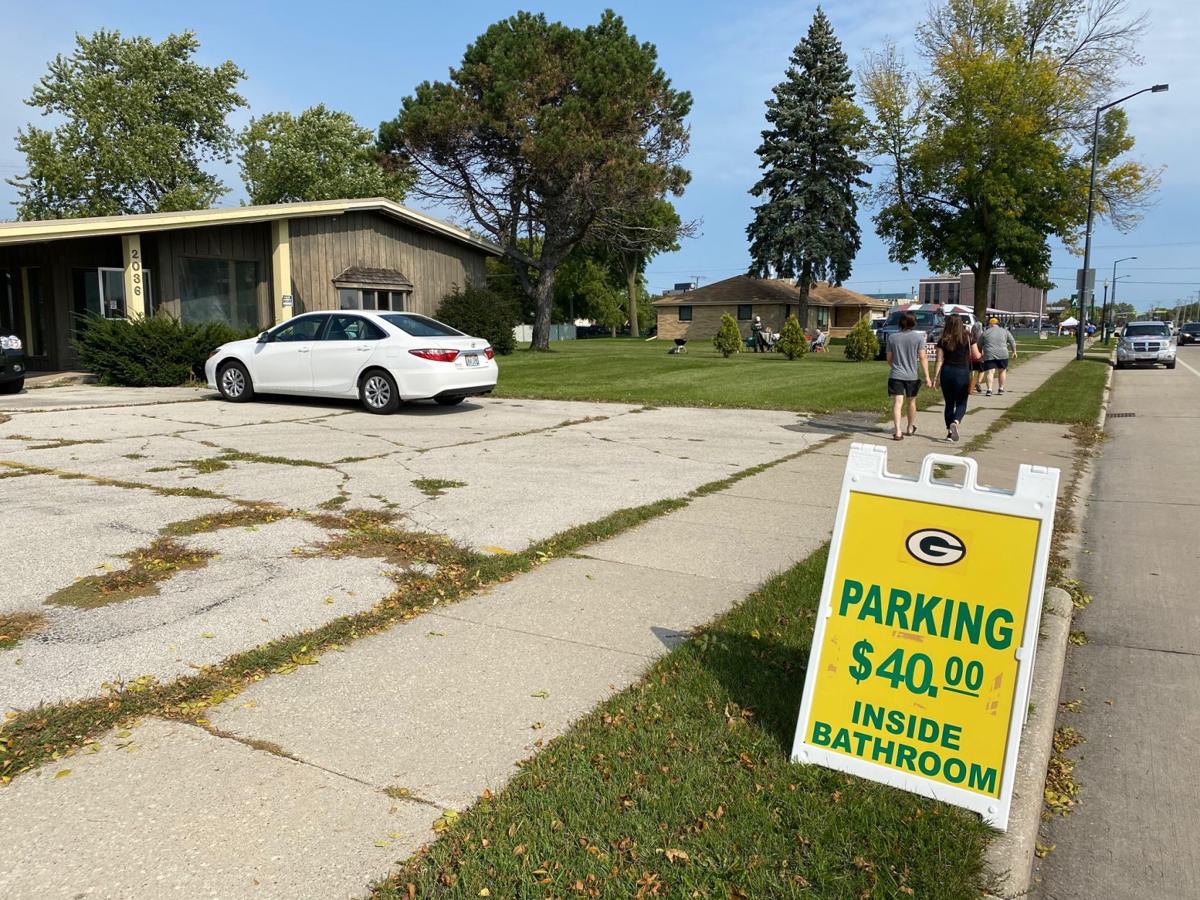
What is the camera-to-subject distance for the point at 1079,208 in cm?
4372

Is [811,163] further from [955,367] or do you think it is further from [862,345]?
[955,367]

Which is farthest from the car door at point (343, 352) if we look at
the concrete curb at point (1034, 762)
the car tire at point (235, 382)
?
the concrete curb at point (1034, 762)

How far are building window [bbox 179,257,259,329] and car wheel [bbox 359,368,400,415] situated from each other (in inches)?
416

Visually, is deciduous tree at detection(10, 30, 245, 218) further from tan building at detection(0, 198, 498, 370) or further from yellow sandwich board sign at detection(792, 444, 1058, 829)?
yellow sandwich board sign at detection(792, 444, 1058, 829)

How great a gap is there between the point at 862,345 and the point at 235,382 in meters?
21.7

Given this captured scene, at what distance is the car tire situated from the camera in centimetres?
1437

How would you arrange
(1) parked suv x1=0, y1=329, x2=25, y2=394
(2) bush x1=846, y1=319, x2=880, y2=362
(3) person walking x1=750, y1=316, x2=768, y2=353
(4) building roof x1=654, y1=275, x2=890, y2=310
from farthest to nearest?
1. (4) building roof x1=654, y1=275, x2=890, y2=310
2. (3) person walking x1=750, y1=316, x2=768, y2=353
3. (2) bush x1=846, y1=319, x2=880, y2=362
4. (1) parked suv x1=0, y1=329, x2=25, y2=394

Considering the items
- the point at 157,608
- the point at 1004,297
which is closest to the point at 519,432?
the point at 157,608

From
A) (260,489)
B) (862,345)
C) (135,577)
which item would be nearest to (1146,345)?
(862,345)

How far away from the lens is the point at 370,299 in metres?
26.0

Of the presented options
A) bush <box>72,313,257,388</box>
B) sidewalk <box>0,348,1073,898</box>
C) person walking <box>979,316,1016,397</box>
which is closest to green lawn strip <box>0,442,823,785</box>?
sidewalk <box>0,348,1073,898</box>

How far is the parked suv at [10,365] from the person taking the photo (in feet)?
51.7

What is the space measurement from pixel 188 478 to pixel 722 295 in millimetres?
61542

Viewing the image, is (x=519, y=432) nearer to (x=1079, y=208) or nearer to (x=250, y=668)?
(x=250, y=668)
